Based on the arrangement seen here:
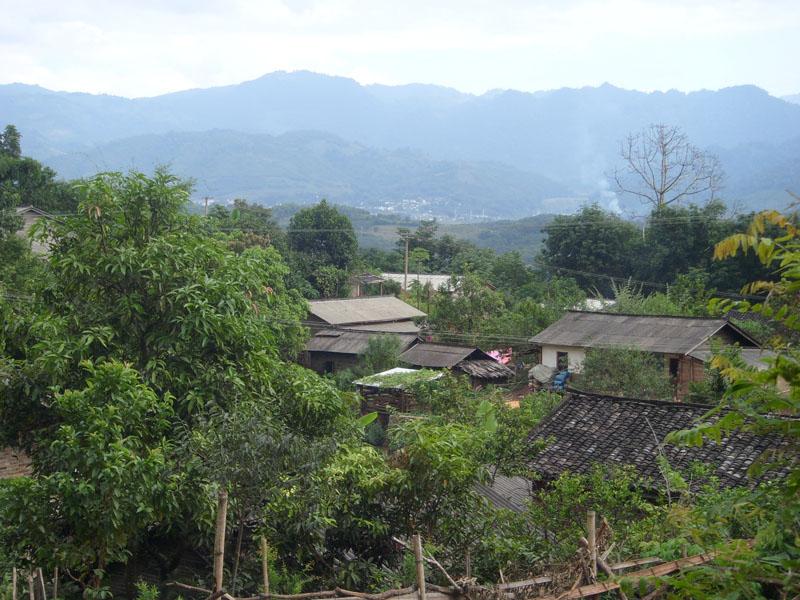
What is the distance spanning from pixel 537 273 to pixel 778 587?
42368mm

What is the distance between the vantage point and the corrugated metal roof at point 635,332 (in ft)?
80.9

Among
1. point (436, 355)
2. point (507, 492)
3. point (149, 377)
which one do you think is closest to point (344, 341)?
point (436, 355)

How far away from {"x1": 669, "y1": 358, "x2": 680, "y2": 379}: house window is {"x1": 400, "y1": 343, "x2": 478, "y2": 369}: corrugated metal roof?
22.1 ft

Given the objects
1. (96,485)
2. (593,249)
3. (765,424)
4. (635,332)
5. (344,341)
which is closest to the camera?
(765,424)

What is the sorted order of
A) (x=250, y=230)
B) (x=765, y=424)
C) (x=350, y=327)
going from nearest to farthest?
(x=765, y=424)
(x=350, y=327)
(x=250, y=230)

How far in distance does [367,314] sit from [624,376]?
1610 centimetres

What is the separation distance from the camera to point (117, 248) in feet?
30.6

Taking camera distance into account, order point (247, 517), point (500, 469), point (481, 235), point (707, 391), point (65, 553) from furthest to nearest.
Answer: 1. point (481, 235)
2. point (707, 391)
3. point (500, 469)
4. point (247, 517)
5. point (65, 553)

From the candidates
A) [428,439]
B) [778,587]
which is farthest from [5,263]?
[778,587]

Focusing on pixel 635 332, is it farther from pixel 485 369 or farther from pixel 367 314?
pixel 367 314

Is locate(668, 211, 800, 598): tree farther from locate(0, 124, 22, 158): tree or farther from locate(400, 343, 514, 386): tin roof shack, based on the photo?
locate(0, 124, 22, 158): tree

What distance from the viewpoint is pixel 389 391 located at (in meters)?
24.5

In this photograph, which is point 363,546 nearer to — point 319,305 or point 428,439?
point 428,439

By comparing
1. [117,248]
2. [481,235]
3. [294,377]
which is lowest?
[481,235]
